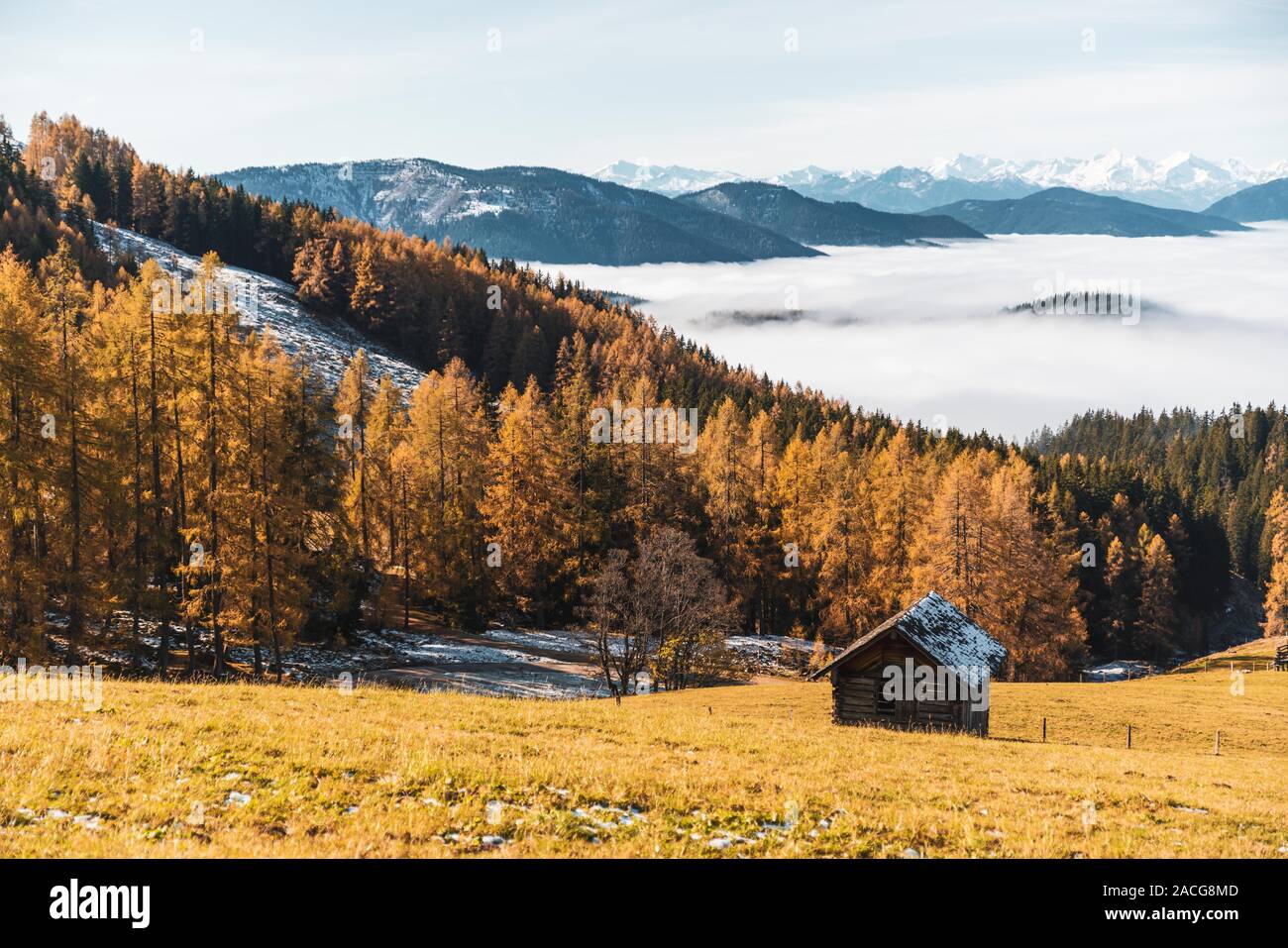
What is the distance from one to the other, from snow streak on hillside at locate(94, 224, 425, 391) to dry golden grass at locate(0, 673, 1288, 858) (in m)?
104

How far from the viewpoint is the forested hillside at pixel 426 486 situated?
35438mm

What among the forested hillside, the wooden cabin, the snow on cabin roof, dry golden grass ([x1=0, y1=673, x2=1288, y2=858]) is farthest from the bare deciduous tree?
dry golden grass ([x1=0, y1=673, x2=1288, y2=858])

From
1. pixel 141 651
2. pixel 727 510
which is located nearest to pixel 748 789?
pixel 141 651

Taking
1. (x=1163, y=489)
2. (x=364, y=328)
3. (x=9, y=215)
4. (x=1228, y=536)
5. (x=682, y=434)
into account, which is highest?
(x=9, y=215)

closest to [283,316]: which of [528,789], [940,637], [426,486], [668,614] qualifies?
[426,486]

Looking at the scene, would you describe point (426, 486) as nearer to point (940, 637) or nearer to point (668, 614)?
point (668, 614)

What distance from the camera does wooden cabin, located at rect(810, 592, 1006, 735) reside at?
31.0 m

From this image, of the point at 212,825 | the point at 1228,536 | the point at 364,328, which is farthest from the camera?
the point at 1228,536

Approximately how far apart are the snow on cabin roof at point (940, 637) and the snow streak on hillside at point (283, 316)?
97.0 m

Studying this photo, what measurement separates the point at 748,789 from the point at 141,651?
3748 cm

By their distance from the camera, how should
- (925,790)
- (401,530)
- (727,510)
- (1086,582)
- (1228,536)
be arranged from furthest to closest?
1. (1228,536)
2. (1086,582)
3. (727,510)
4. (401,530)
5. (925,790)

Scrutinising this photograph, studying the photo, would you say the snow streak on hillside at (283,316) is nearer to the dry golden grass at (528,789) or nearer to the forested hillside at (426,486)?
the forested hillside at (426,486)
